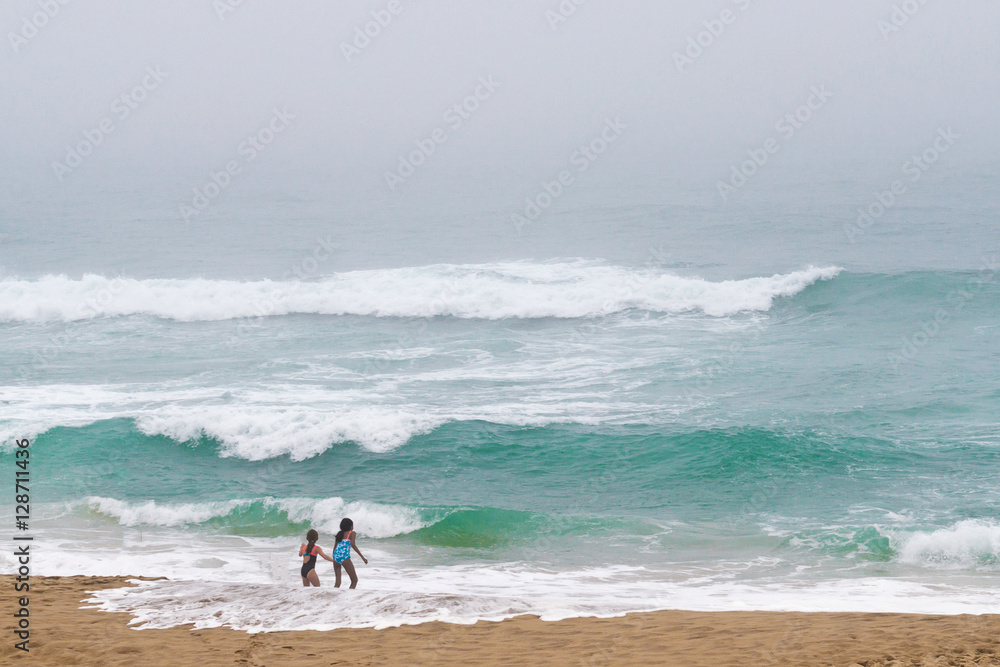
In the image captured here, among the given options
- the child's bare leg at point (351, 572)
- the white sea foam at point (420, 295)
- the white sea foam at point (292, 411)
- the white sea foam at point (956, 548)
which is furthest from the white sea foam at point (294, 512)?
the white sea foam at point (420, 295)

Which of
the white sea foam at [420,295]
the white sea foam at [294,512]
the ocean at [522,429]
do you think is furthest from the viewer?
the white sea foam at [420,295]

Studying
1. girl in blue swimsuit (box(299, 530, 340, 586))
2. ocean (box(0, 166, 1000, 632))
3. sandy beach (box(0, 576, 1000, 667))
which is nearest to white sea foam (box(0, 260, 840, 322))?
ocean (box(0, 166, 1000, 632))

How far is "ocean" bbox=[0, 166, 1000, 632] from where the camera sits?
1112cm

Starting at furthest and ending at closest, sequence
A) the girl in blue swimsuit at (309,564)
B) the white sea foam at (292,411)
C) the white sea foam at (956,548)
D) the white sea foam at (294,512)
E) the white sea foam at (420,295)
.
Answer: the white sea foam at (420,295), the white sea foam at (292,411), the white sea foam at (294,512), the white sea foam at (956,548), the girl in blue swimsuit at (309,564)

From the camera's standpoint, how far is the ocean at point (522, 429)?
1112 centimetres

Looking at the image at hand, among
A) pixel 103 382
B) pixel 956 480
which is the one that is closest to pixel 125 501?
pixel 103 382

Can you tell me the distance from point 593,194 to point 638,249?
2124cm

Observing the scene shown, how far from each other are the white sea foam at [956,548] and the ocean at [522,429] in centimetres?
4

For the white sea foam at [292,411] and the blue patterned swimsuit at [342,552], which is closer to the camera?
the blue patterned swimsuit at [342,552]

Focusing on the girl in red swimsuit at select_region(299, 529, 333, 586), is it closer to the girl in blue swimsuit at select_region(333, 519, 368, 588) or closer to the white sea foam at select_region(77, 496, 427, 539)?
the girl in blue swimsuit at select_region(333, 519, 368, 588)

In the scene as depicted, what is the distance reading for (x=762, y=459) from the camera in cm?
1495

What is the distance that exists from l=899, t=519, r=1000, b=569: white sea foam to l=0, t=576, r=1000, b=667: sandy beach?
9.79 feet

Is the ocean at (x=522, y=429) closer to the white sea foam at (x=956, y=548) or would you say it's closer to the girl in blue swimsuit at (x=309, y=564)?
the white sea foam at (x=956, y=548)

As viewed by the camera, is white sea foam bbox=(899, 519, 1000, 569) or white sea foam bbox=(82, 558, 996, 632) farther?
white sea foam bbox=(899, 519, 1000, 569)
